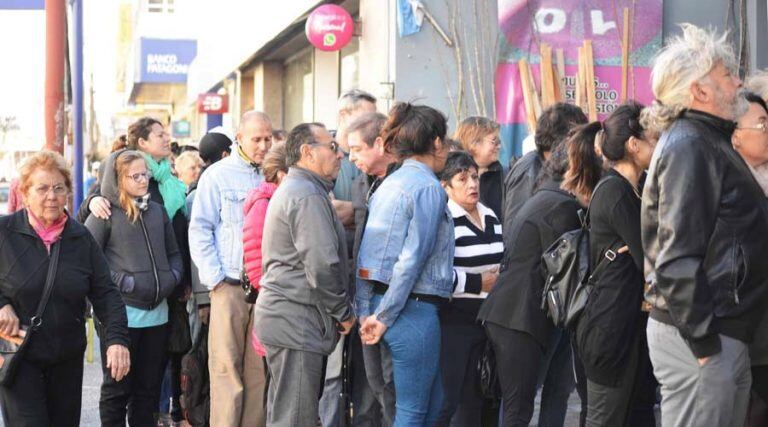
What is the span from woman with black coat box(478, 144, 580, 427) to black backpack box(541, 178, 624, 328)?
0.24m

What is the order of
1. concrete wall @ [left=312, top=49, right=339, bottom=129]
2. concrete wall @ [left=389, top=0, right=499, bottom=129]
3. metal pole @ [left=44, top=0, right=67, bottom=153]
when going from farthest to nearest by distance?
concrete wall @ [left=312, top=49, right=339, bottom=129] → concrete wall @ [left=389, top=0, right=499, bottom=129] → metal pole @ [left=44, top=0, right=67, bottom=153]

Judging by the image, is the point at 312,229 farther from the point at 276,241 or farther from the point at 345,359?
the point at 345,359

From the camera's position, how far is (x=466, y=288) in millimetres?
6441

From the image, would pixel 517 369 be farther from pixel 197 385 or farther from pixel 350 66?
pixel 350 66

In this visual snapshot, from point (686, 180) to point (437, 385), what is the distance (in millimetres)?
2239

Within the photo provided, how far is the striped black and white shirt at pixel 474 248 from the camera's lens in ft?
21.4

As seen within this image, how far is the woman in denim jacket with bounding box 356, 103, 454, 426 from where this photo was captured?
19.2 feet

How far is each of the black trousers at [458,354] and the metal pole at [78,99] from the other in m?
7.18

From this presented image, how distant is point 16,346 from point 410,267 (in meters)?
2.01

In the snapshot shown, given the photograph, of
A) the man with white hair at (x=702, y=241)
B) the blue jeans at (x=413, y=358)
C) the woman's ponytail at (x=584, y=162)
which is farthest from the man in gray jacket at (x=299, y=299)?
the man with white hair at (x=702, y=241)

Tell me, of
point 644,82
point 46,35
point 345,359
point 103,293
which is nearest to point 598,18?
point 644,82

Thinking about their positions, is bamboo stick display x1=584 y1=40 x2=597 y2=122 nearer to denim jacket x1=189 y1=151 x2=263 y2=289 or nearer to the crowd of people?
the crowd of people

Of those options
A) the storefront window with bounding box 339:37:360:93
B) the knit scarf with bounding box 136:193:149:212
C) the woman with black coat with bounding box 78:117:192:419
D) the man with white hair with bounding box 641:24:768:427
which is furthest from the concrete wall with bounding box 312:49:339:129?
the man with white hair with bounding box 641:24:768:427

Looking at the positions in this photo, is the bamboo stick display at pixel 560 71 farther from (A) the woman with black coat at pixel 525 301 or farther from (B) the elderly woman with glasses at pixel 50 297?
(B) the elderly woman with glasses at pixel 50 297
